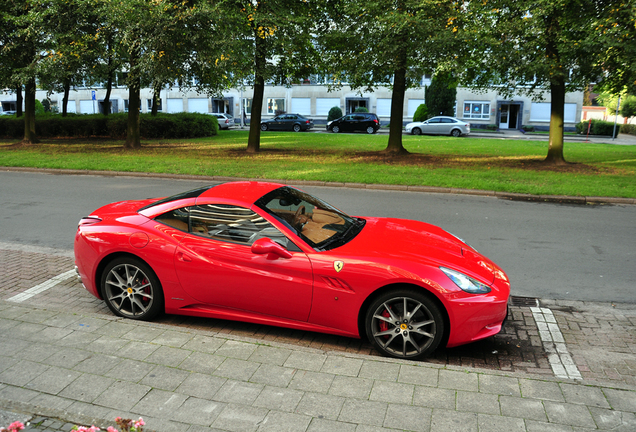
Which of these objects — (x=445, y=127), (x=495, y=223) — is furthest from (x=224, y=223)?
(x=445, y=127)

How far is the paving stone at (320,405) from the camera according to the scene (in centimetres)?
329

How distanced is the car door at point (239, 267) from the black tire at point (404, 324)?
2.04ft

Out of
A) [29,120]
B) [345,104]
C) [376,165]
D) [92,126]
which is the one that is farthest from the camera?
[345,104]

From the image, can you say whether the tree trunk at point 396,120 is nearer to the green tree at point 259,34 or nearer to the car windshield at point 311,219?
the green tree at point 259,34

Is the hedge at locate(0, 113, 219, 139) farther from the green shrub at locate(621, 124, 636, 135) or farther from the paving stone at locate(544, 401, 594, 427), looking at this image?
the green shrub at locate(621, 124, 636, 135)

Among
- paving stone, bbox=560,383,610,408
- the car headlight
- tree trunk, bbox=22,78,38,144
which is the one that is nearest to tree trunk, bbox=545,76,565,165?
the car headlight

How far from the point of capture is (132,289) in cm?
501

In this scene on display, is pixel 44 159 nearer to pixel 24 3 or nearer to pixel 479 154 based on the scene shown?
pixel 24 3

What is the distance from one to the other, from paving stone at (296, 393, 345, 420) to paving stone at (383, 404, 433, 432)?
1.10 feet

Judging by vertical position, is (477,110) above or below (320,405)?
above

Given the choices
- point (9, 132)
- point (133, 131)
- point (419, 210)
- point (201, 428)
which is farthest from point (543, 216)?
point (9, 132)

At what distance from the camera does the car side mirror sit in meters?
4.44

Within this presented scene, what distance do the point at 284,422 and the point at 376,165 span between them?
592 inches

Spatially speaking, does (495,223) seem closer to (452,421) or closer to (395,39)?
(452,421)
